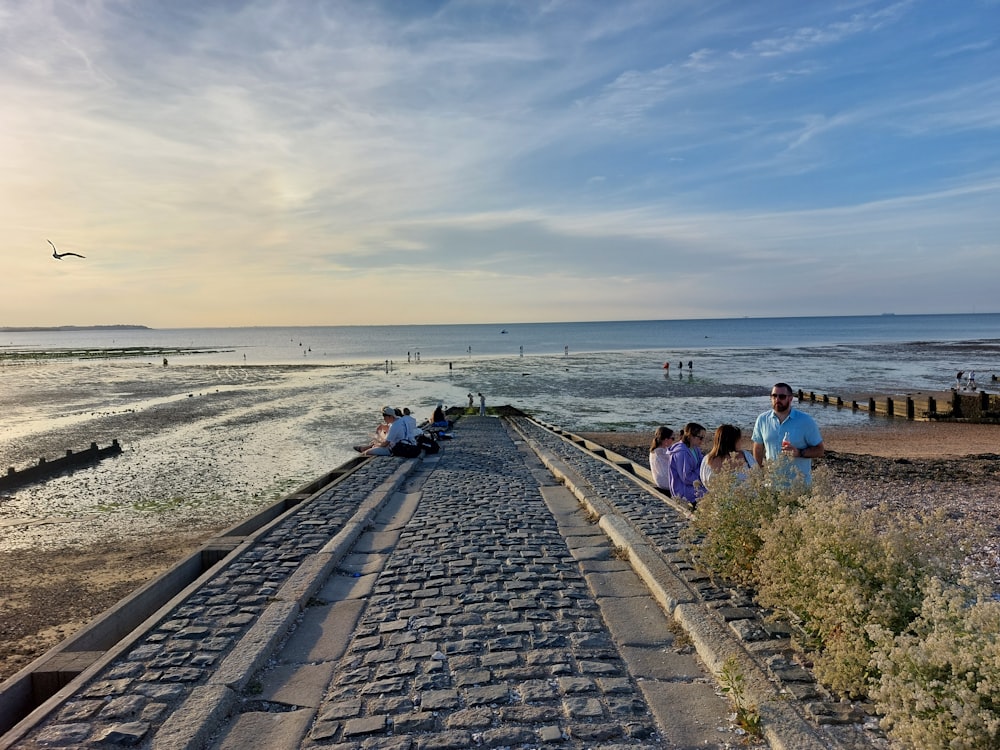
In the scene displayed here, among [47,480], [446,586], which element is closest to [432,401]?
[47,480]

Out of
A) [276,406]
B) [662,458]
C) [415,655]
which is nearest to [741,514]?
[415,655]

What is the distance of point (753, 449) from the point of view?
25.1 feet

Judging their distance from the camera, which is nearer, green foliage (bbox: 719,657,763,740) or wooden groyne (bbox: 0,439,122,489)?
green foliage (bbox: 719,657,763,740)

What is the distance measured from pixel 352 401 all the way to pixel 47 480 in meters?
19.4

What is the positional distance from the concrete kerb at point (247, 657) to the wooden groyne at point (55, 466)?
13.8 meters

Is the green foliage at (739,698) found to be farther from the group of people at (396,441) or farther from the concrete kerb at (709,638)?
the group of people at (396,441)

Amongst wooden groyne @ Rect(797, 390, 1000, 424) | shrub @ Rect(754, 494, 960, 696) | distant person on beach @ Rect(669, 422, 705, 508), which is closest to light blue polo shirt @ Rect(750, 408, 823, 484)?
distant person on beach @ Rect(669, 422, 705, 508)

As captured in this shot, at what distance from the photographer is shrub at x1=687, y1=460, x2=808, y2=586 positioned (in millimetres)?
5355

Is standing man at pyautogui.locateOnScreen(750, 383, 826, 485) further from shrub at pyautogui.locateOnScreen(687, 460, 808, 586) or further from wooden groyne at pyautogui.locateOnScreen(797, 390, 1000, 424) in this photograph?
wooden groyne at pyautogui.locateOnScreen(797, 390, 1000, 424)

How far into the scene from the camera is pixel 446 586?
236 inches

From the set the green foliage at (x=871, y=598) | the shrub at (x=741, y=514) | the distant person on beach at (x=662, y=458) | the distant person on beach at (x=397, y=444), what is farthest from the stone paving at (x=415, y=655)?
the distant person on beach at (x=397, y=444)

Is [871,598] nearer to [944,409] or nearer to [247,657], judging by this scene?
[247,657]

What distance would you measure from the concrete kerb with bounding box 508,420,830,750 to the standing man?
169 cm

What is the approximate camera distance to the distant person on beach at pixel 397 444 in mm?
13984
